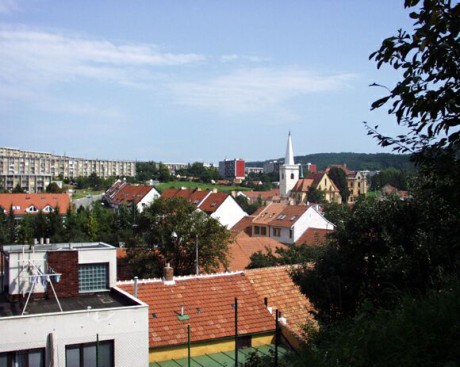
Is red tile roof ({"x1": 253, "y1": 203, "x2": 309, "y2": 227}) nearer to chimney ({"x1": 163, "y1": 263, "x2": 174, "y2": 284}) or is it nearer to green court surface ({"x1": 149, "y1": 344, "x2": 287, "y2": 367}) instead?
chimney ({"x1": 163, "y1": 263, "x2": 174, "y2": 284})

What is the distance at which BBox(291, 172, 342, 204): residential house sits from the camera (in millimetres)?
111562

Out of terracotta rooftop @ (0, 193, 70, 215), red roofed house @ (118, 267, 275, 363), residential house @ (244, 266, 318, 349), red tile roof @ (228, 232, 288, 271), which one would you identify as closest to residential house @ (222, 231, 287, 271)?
red tile roof @ (228, 232, 288, 271)

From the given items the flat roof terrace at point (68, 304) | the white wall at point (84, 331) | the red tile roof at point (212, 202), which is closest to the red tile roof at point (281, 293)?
the flat roof terrace at point (68, 304)

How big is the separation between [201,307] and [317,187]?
94915 mm

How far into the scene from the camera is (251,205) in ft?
320

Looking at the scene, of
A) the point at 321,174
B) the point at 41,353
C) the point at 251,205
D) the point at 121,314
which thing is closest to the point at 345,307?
the point at 121,314

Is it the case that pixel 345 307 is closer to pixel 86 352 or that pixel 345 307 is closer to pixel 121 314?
pixel 121 314

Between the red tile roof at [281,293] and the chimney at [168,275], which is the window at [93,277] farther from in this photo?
the red tile roof at [281,293]

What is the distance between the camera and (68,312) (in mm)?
13859

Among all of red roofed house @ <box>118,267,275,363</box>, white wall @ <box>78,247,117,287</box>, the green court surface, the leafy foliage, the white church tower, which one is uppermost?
the white church tower

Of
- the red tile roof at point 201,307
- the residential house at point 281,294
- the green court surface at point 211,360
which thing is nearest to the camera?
the green court surface at point 211,360

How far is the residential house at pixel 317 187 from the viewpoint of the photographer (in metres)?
112

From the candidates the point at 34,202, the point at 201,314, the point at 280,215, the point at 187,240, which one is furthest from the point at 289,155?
the point at 201,314

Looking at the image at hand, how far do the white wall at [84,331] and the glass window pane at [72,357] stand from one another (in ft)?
0.37
